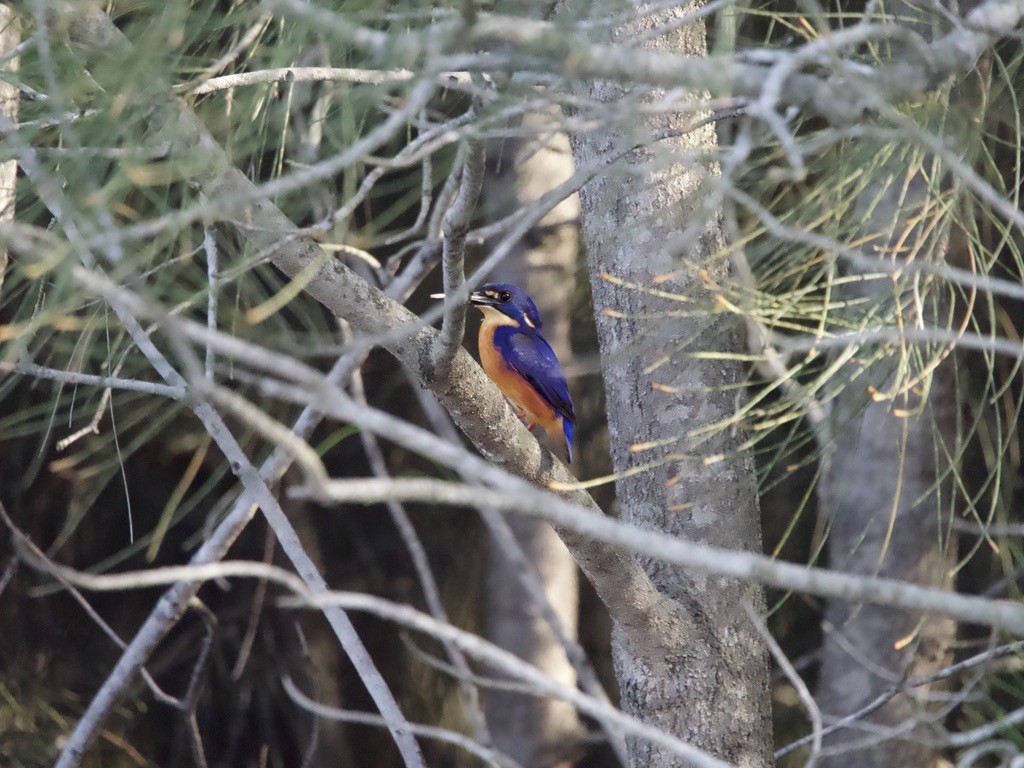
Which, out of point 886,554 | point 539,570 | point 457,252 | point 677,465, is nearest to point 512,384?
point 539,570

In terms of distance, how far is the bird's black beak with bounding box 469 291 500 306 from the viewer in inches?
112

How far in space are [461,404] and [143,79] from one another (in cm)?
62

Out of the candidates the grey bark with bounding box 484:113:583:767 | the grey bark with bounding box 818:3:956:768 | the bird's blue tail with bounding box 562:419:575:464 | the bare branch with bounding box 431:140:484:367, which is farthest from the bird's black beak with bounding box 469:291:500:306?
the bare branch with bounding box 431:140:484:367

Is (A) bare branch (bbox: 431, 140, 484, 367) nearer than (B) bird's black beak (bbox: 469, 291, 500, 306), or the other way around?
(A) bare branch (bbox: 431, 140, 484, 367)

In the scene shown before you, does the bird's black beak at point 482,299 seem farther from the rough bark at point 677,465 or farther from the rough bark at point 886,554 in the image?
the rough bark at point 886,554

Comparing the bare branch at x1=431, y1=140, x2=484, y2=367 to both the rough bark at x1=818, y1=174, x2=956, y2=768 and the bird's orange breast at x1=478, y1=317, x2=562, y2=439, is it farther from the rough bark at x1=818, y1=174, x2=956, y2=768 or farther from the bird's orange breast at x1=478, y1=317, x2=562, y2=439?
the rough bark at x1=818, y1=174, x2=956, y2=768

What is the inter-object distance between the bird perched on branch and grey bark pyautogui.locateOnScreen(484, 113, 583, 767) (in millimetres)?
506

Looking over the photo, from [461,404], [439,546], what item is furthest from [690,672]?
[439,546]

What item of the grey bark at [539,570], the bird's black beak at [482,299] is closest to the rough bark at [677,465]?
the bird's black beak at [482,299]

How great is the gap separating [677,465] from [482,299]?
97 centimetres

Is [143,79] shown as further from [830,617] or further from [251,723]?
[251,723]

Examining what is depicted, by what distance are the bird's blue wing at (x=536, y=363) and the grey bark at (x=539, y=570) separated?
54cm

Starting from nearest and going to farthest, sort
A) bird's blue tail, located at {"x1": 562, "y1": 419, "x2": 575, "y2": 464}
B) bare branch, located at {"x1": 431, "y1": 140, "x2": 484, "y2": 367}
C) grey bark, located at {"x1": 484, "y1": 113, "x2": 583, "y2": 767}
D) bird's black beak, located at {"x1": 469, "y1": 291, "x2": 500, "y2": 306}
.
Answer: bare branch, located at {"x1": 431, "y1": 140, "x2": 484, "y2": 367}, bird's black beak, located at {"x1": 469, "y1": 291, "x2": 500, "y2": 306}, bird's blue tail, located at {"x1": 562, "y1": 419, "x2": 575, "y2": 464}, grey bark, located at {"x1": 484, "y1": 113, "x2": 583, "y2": 767}

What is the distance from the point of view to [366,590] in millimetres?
4469
